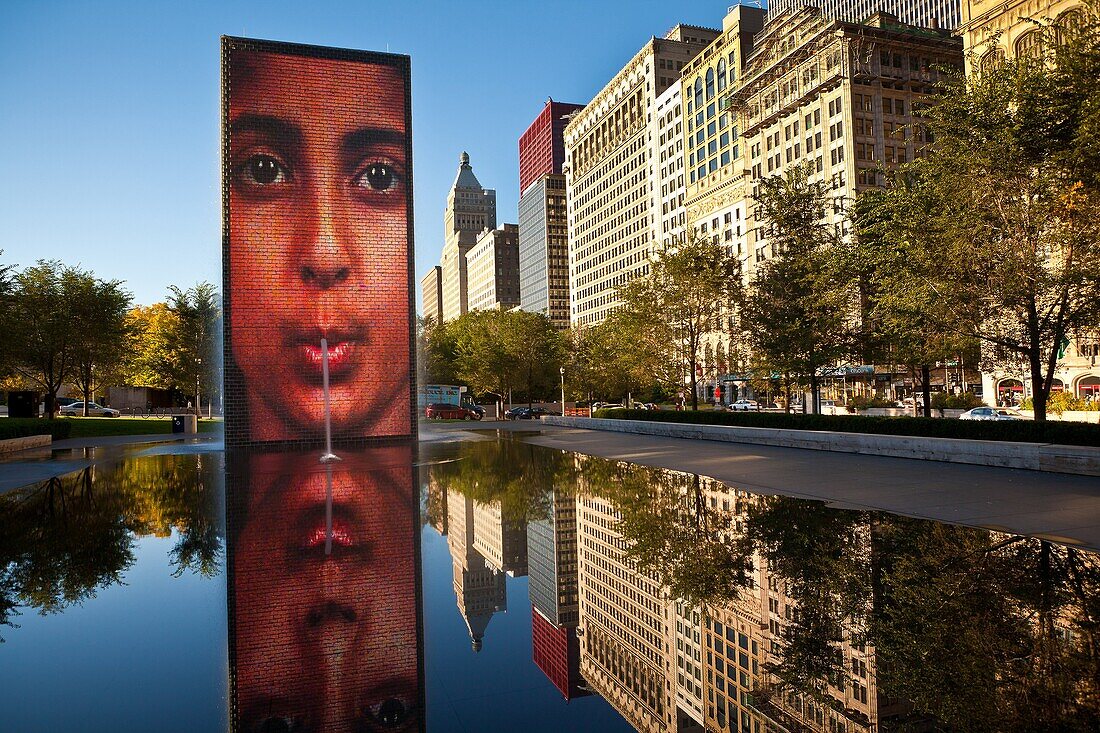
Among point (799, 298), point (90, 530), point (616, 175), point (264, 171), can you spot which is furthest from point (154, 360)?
point (616, 175)

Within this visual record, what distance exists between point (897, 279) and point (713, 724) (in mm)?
18252

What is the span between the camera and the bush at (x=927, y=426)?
16453 millimetres

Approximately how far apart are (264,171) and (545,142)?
14366cm

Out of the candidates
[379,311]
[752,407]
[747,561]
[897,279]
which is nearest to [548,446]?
[379,311]

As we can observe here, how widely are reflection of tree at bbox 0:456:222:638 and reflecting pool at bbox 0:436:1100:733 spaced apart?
0.26ft

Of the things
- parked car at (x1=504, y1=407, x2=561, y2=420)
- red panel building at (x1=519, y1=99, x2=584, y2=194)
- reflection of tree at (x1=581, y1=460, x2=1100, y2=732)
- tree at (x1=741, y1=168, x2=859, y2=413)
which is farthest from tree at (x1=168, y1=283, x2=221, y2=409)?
red panel building at (x1=519, y1=99, x2=584, y2=194)

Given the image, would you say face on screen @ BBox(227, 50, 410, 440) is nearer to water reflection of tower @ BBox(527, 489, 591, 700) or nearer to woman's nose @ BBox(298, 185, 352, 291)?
woman's nose @ BBox(298, 185, 352, 291)

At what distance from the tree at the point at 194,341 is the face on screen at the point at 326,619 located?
59609mm

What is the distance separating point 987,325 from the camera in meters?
19.9

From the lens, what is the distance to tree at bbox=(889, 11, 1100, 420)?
16.7 m

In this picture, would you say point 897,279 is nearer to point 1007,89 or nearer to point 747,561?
point 1007,89

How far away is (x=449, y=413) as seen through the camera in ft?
236

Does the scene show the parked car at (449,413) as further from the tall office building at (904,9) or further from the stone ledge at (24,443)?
the tall office building at (904,9)

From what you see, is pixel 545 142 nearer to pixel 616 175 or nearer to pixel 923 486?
pixel 616 175
